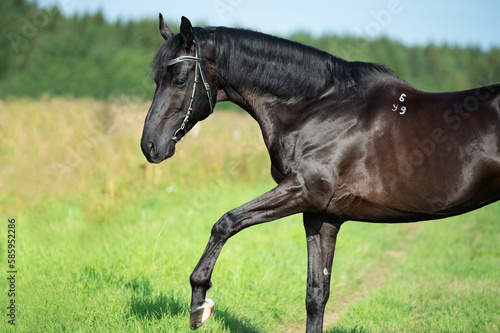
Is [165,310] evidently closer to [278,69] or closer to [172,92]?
[172,92]

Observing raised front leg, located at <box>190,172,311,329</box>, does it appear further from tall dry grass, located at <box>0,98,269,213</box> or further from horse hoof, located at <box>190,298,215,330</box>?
tall dry grass, located at <box>0,98,269,213</box>

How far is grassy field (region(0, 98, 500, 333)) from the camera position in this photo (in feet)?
13.8

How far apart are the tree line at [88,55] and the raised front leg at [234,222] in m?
6.39

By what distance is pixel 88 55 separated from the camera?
25062 millimetres

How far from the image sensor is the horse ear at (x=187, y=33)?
333 cm

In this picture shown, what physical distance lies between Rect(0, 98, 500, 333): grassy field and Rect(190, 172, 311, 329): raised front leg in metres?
0.64

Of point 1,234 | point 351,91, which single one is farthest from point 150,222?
point 351,91

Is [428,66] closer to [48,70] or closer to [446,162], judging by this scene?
[48,70]

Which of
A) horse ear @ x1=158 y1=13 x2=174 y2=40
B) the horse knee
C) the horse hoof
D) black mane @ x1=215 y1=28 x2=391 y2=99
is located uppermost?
horse ear @ x1=158 y1=13 x2=174 y2=40

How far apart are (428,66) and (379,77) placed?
1964 inches

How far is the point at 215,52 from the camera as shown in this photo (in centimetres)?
356

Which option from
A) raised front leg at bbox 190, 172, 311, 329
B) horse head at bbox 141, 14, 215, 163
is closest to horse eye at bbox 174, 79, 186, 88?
horse head at bbox 141, 14, 215, 163

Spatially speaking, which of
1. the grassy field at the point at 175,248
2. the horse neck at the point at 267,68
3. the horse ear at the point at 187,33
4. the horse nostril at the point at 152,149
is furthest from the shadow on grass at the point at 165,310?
the horse ear at the point at 187,33

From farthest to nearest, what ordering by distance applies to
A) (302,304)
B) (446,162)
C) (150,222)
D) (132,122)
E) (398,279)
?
(132,122)
(150,222)
(398,279)
(302,304)
(446,162)
